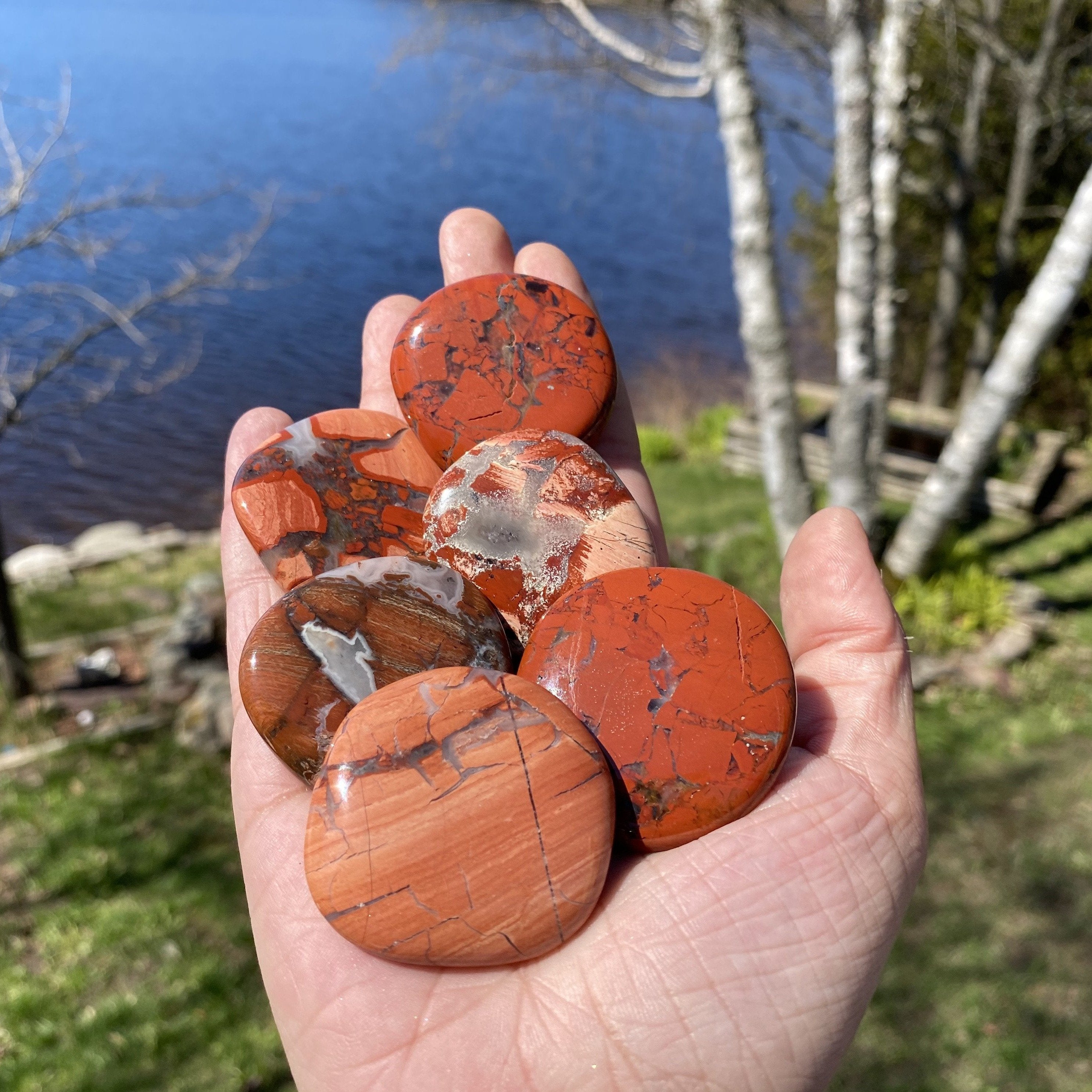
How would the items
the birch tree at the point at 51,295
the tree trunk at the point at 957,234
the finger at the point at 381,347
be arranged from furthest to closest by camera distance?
the tree trunk at the point at 957,234 → the birch tree at the point at 51,295 → the finger at the point at 381,347

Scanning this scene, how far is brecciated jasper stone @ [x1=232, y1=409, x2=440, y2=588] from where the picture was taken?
2299mm

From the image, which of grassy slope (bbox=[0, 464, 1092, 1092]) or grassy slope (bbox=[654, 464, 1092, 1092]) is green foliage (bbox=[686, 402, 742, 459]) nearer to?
grassy slope (bbox=[654, 464, 1092, 1092])

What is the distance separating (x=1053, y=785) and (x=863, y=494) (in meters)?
1.67

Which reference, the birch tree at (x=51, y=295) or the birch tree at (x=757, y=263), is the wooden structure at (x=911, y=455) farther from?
the birch tree at (x=51, y=295)

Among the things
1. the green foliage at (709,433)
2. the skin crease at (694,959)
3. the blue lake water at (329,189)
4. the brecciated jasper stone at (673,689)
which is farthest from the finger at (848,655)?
the green foliage at (709,433)

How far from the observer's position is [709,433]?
10.1 meters

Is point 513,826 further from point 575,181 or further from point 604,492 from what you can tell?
point 575,181

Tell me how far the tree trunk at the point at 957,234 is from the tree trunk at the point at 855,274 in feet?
14.5

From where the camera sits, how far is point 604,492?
2.28m

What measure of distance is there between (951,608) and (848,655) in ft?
13.1

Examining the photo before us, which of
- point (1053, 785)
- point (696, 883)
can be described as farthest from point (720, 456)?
point (696, 883)

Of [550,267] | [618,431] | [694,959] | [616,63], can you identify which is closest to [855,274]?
[550,267]

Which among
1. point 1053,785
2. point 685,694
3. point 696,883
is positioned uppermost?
point 685,694

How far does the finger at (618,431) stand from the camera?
2689 mm
